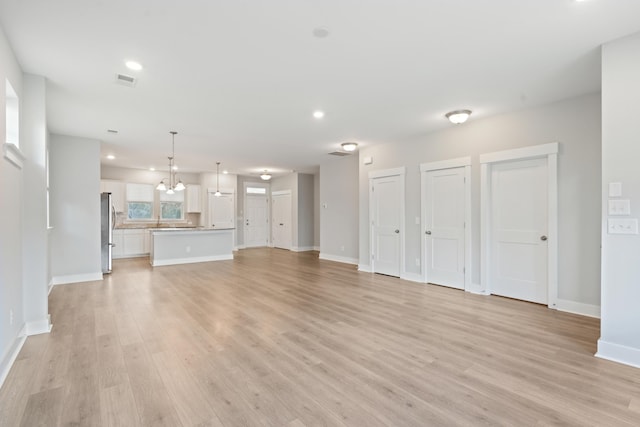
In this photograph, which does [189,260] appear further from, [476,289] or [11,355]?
[476,289]

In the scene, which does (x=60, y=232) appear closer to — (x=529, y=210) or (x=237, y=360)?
(x=237, y=360)

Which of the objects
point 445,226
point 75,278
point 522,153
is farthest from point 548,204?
point 75,278

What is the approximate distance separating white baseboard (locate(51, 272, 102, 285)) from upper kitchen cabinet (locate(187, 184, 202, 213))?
472 centimetres

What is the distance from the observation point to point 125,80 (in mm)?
3430

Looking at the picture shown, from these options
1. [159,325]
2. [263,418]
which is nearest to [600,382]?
[263,418]

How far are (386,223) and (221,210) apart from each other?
6.56m

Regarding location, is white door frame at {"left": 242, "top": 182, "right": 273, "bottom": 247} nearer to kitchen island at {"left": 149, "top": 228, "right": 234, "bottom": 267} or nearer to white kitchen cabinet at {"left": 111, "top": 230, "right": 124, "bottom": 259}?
kitchen island at {"left": 149, "top": 228, "right": 234, "bottom": 267}

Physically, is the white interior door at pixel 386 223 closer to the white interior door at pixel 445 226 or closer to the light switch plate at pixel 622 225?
the white interior door at pixel 445 226

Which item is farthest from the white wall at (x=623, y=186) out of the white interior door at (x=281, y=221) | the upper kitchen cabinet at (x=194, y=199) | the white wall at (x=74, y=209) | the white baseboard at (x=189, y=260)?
the upper kitchen cabinet at (x=194, y=199)

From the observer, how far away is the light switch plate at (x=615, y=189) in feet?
8.63

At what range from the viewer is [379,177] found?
6504 mm

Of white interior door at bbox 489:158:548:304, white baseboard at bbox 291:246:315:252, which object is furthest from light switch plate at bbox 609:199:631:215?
white baseboard at bbox 291:246:315:252

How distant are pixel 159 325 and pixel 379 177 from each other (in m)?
4.77

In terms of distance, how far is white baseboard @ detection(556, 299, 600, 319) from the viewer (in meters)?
3.68
